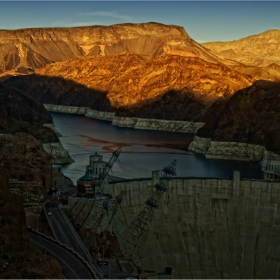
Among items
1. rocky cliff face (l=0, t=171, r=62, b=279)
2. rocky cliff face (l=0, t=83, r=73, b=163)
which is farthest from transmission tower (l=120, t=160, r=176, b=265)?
rocky cliff face (l=0, t=83, r=73, b=163)

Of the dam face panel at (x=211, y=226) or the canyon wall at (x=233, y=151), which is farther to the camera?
the canyon wall at (x=233, y=151)

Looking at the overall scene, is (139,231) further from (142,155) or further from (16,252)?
(142,155)

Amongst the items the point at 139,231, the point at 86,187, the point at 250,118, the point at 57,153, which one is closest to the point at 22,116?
the point at 57,153

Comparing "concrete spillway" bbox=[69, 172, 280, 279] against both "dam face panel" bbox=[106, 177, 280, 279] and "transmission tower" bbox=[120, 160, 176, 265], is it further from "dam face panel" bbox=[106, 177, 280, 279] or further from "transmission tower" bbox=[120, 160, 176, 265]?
"transmission tower" bbox=[120, 160, 176, 265]

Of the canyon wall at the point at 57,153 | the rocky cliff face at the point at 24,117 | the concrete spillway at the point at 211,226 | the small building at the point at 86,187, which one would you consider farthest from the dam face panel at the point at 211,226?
the canyon wall at the point at 57,153

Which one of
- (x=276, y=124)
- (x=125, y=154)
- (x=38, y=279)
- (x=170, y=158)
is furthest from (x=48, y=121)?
(x=38, y=279)

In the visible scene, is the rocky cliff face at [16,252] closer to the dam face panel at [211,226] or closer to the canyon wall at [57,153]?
the dam face panel at [211,226]

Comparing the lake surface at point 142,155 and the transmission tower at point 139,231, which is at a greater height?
the transmission tower at point 139,231
